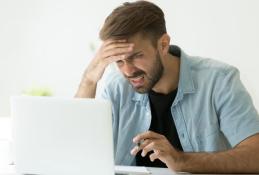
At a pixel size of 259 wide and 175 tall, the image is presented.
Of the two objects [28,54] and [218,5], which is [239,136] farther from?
[28,54]

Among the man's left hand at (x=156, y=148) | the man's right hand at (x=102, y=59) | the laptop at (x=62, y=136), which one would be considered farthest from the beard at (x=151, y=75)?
the laptop at (x=62, y=136)

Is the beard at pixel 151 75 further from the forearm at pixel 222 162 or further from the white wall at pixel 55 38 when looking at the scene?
the white wall at pixel 55 38

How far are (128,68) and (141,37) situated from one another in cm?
12

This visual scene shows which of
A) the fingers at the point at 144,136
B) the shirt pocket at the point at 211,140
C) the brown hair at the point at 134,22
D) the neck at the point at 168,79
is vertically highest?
the brown hair at the point at 134,22

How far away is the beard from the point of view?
5.63 ft

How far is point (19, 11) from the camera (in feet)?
9.25

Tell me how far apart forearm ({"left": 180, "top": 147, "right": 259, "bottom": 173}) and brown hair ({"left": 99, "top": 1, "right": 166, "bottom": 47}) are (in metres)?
0.48

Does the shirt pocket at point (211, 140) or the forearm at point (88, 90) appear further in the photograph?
the forearm at point (88, 90)

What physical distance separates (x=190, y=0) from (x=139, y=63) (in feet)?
3.61

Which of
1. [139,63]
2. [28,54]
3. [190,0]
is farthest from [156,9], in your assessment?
[28,54]

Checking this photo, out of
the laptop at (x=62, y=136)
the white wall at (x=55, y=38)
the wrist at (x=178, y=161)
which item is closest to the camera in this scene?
the laptop at (x=62, y=136)

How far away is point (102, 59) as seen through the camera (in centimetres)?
177

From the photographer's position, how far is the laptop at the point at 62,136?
1300 millimetres

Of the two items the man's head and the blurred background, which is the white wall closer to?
the blurred background
